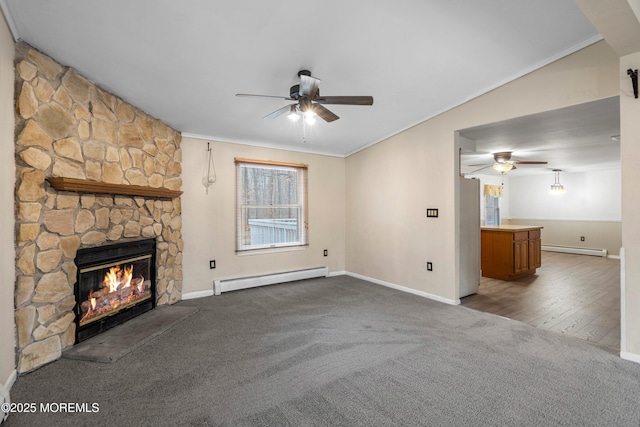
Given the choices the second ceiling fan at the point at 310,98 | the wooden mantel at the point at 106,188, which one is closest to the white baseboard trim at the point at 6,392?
the wooden mantel at the point at 106,188

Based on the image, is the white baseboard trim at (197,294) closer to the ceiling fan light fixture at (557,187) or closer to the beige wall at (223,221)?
the beige wall at (223,221)

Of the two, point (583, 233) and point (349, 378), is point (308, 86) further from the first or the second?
point (583, 233)

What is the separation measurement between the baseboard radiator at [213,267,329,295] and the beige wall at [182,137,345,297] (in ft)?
0.31

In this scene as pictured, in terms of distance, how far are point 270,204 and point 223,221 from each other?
0.83 meters

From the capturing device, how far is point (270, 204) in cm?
496

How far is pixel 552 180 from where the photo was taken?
859cm

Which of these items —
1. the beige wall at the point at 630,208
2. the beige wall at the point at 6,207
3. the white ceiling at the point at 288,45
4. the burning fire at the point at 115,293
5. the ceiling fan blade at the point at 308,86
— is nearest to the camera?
the beige wall at the point at 6,207

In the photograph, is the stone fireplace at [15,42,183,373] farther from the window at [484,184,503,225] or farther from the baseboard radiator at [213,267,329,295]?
the window at [484,184,503,225]

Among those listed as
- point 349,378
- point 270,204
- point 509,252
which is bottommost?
point 349,378

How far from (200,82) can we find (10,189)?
1.71 meters

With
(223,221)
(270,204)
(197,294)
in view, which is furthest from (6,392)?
(270,204)

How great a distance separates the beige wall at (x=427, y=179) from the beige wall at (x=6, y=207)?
4173 mm

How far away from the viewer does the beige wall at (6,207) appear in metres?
1.93

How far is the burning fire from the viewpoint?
110 inches
